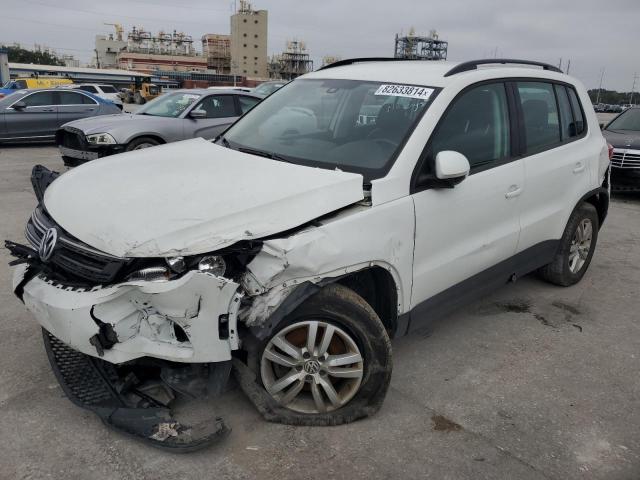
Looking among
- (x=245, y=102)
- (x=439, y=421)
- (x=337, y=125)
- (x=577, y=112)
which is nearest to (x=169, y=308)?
(x=439, y=421)

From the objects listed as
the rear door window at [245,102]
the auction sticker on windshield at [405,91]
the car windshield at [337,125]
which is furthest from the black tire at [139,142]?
the auction sticker on windshield at [405,91]

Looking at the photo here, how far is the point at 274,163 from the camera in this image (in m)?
3.11

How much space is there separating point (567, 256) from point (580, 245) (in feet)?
0.92

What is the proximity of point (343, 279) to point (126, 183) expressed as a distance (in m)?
1.26

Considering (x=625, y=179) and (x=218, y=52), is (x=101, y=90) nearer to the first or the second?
(x=625, y=179)

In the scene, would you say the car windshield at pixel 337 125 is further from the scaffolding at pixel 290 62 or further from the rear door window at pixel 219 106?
the scaffolding at pixel 290 62

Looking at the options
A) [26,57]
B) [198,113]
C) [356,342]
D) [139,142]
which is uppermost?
[26,57]

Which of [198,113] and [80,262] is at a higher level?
[198,113]

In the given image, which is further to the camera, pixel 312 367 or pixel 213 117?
pixel 213 117

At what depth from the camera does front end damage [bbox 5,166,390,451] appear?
2.33 metres

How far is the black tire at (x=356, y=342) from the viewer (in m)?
2.60

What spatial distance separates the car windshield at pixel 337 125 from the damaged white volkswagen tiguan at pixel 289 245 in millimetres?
14

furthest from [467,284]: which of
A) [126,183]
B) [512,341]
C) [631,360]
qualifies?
[126,183]

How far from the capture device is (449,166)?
2912mm
